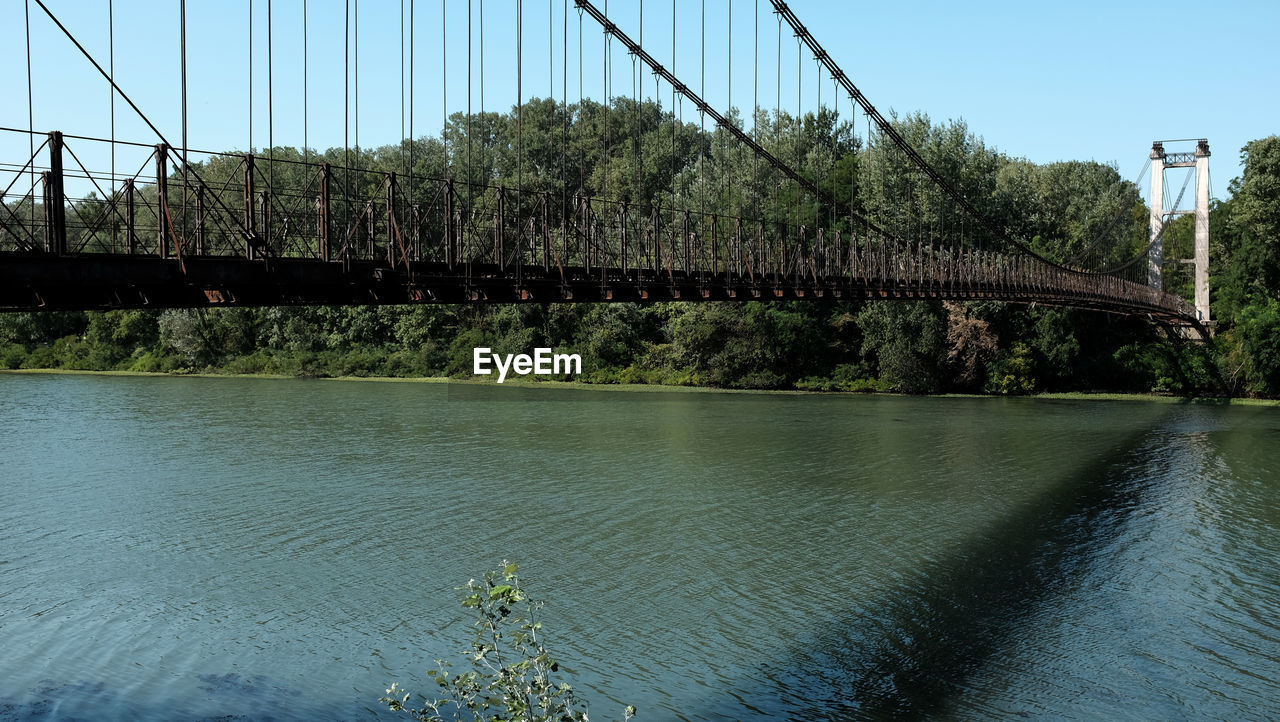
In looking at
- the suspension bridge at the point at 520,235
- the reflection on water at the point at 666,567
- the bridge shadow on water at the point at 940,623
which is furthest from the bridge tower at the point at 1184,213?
the bridge shadow on water at the point at 940,623

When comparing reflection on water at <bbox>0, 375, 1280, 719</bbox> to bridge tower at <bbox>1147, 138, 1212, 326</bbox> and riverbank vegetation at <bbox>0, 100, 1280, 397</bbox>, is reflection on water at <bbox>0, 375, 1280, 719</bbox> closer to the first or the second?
riverbank vegetation at <bbox>0, 100, 1280, 397</bbox>

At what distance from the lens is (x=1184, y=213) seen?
165ft

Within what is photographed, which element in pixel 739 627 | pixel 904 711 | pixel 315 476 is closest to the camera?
pixel 904 711

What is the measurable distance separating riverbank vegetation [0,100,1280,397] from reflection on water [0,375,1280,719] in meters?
14.9

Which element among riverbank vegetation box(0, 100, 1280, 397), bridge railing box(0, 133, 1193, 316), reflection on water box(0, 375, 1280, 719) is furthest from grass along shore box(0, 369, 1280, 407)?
reflection on water box(0, 375, 1280, 719)

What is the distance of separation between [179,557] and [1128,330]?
4173 cm

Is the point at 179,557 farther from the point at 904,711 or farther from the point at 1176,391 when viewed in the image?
the point at 1176,391

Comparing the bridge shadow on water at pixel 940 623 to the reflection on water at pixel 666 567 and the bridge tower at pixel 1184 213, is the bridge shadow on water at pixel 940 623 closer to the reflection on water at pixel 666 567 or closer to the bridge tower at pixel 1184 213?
the reflection on water at pixel 666 567

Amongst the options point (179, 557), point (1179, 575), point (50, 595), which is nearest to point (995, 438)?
point (1179, 575)

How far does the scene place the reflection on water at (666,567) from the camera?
10609 mm

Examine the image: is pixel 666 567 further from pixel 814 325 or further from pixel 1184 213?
pixel 1184 213

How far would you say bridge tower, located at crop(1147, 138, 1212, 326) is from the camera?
4728 centimetres

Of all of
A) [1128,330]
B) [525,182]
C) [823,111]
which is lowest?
[1128,330]

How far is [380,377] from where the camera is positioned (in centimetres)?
5312
